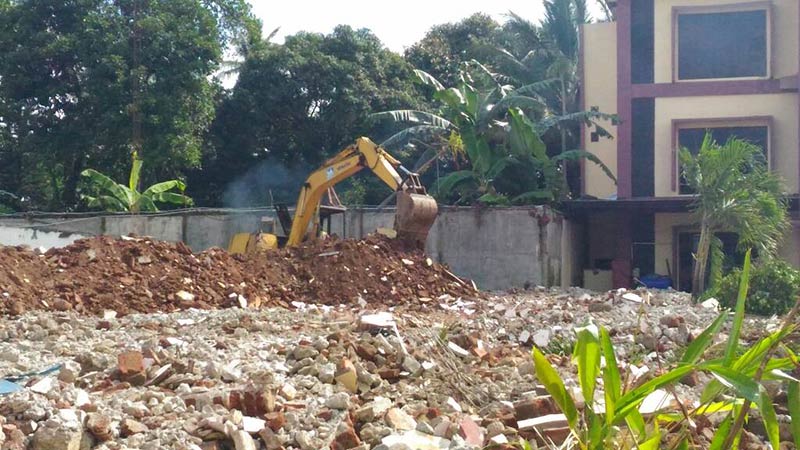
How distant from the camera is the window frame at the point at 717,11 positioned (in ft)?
68.3

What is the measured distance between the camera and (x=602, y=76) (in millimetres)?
24078

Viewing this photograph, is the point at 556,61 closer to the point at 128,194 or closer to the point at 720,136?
the point at 720,136

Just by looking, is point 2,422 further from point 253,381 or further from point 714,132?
point 714,132

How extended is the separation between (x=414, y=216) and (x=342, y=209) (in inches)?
86.5

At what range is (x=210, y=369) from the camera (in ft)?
22.2

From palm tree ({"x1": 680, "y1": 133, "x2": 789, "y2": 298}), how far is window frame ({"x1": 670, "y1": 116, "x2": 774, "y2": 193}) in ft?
10.8

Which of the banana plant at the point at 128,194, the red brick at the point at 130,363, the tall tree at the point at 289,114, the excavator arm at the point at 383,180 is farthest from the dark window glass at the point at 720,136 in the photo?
the red brick at the point at 130,363

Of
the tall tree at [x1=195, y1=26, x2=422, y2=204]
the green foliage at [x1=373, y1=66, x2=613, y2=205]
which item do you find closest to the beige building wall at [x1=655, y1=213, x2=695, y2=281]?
the green foliage at [x1=373, y1=66, x2=613, y2=205]

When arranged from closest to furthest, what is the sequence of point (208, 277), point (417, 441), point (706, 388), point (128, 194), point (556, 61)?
1. point (706, 388)
2. point (417, 441)
3. point (208, 277)
4. point (128, 194)
5. point (556, 61)

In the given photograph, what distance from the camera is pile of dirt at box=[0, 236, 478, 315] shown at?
12359 millimetres

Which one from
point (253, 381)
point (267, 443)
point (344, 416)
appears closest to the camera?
point (267, 443)

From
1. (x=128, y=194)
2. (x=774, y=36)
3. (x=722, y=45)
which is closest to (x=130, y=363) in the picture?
(x=128, y=194)

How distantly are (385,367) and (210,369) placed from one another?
1189mm

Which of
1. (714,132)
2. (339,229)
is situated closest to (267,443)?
(339,229)
